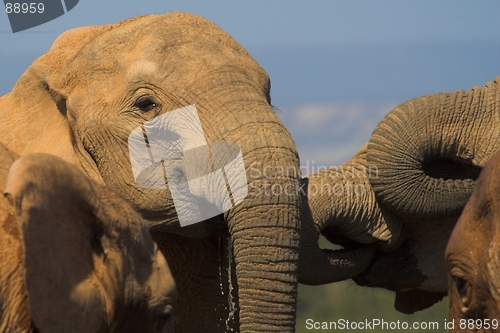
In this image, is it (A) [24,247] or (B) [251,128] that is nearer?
(A) [24,247]

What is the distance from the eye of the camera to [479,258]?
328 centimetres

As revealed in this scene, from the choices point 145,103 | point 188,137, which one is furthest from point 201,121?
point 145,103

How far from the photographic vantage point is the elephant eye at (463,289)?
3.39 m

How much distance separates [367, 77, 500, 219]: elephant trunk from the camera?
5820 millimetres

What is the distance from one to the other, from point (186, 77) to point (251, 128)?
0.40 meters

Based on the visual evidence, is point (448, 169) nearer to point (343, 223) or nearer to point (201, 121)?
point (343, 223)

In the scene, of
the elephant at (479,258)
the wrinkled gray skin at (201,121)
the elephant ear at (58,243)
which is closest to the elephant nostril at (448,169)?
the wrinkled gray skin at (201,121)

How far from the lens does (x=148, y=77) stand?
16.3 feet

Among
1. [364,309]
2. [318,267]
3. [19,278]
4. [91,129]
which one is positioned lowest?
[364,309]

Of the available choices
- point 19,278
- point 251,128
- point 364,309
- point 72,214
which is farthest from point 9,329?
point 364,309

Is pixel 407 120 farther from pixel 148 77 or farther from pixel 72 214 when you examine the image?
pixel 72 214

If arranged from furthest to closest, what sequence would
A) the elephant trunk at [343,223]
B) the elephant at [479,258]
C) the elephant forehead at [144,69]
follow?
the elephant trunk at [343,223]
the elephant forehead at [144,69]
the elephant at [479,258]

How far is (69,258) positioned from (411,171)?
3.00 meters

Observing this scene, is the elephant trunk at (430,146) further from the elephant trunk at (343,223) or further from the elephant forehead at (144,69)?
the elephant forehead at (144,69)
